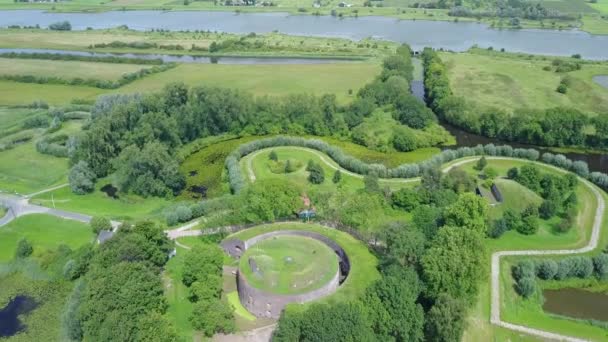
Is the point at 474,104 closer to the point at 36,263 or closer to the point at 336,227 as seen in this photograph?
the point at 336,227

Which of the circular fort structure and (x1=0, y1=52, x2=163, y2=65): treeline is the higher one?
(x1=0, y1=52, x2=163, y2=65): treeline

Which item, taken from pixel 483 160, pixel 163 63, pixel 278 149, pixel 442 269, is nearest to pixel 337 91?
pixel 278 149

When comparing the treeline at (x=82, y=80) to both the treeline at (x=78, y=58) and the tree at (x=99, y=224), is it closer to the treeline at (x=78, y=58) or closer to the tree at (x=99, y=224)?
the treeline at (x=78, y=58)

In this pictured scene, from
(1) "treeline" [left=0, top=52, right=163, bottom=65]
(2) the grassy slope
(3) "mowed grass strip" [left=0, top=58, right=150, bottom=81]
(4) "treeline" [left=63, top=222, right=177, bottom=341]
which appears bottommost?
(2) the grassy slope

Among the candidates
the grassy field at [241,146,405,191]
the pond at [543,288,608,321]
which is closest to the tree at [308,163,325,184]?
the grassy field at [241,146,405,191]

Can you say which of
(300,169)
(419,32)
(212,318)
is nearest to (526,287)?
(212,318)

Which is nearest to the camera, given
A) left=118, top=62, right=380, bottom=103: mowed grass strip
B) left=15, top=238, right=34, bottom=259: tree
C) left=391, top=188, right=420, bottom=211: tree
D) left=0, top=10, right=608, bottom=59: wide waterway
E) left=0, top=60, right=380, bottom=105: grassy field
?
left=15, top=238, right=34, bottom=259: tree

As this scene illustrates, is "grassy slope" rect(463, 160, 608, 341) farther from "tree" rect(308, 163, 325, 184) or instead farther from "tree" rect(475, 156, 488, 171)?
"tree" rect(308, 163, 325, 184)

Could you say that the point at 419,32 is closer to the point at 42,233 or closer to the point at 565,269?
the point at 565,269
